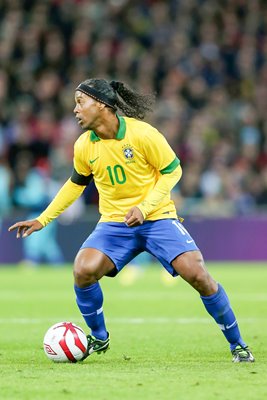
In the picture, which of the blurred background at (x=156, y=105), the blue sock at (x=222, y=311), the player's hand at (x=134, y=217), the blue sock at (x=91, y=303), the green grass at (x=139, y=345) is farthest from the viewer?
the blurred background at (x=156, y=105)

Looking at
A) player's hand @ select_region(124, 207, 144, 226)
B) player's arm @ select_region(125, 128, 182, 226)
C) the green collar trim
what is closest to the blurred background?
the green collar trim

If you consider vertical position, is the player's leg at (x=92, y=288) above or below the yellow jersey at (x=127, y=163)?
below

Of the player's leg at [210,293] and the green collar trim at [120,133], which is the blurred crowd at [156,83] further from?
the player's leg at [210,293]

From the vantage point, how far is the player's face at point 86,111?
323 inches

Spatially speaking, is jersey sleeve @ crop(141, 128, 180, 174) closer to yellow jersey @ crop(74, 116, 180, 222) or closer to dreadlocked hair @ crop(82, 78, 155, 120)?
yellow jersey @ crop(74, 116, 180, 222)

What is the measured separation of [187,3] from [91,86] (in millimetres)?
15610

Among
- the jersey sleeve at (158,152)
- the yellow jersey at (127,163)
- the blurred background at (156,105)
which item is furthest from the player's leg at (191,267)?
the blurred background at (156,105)

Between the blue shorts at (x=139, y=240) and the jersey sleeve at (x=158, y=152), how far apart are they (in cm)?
42

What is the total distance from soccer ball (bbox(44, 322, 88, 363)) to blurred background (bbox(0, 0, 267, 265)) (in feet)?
35.3

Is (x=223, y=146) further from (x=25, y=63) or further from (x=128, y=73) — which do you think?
(x=25, y=63)

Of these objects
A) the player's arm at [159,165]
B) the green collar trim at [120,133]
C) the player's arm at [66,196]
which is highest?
the green collar trim at [120,133]

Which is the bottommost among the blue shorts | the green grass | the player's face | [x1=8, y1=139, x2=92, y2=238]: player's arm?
the green grass

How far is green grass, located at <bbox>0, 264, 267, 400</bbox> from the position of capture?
6617 mm

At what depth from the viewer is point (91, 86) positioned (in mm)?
8266
